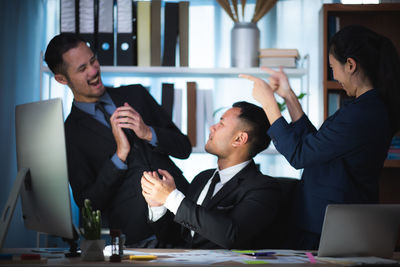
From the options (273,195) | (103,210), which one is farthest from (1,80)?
(273,195)

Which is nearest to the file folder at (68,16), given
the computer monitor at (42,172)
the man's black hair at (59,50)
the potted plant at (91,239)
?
the man's black hair at (59,50)

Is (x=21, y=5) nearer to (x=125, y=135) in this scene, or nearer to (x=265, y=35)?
(x=125, y=135)

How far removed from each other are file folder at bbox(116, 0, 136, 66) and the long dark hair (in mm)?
1571

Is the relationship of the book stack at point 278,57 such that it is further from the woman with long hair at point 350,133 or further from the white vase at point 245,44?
the woman with long hair at point 350,133

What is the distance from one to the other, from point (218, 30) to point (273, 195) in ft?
6.06

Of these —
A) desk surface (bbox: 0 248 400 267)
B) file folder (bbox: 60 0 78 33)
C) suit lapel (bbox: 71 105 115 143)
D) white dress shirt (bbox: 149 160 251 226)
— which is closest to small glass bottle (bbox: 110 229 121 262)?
desk surface (bbox: 0 248 400 267)

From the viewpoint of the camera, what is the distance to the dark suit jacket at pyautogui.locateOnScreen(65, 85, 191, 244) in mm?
2270

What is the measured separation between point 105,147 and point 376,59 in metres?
1.21

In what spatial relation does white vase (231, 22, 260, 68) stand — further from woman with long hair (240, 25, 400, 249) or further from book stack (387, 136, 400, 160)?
woman with long hair (240, 25, 400, 249)

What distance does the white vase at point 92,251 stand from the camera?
1.37 m

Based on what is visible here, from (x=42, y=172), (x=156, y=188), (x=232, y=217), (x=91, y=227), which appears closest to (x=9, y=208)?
(x=42, y=172)

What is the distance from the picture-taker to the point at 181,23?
3125mm

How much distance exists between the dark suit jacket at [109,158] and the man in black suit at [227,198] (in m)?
0.22

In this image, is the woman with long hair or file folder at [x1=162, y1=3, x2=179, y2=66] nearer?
the woman with long hair
